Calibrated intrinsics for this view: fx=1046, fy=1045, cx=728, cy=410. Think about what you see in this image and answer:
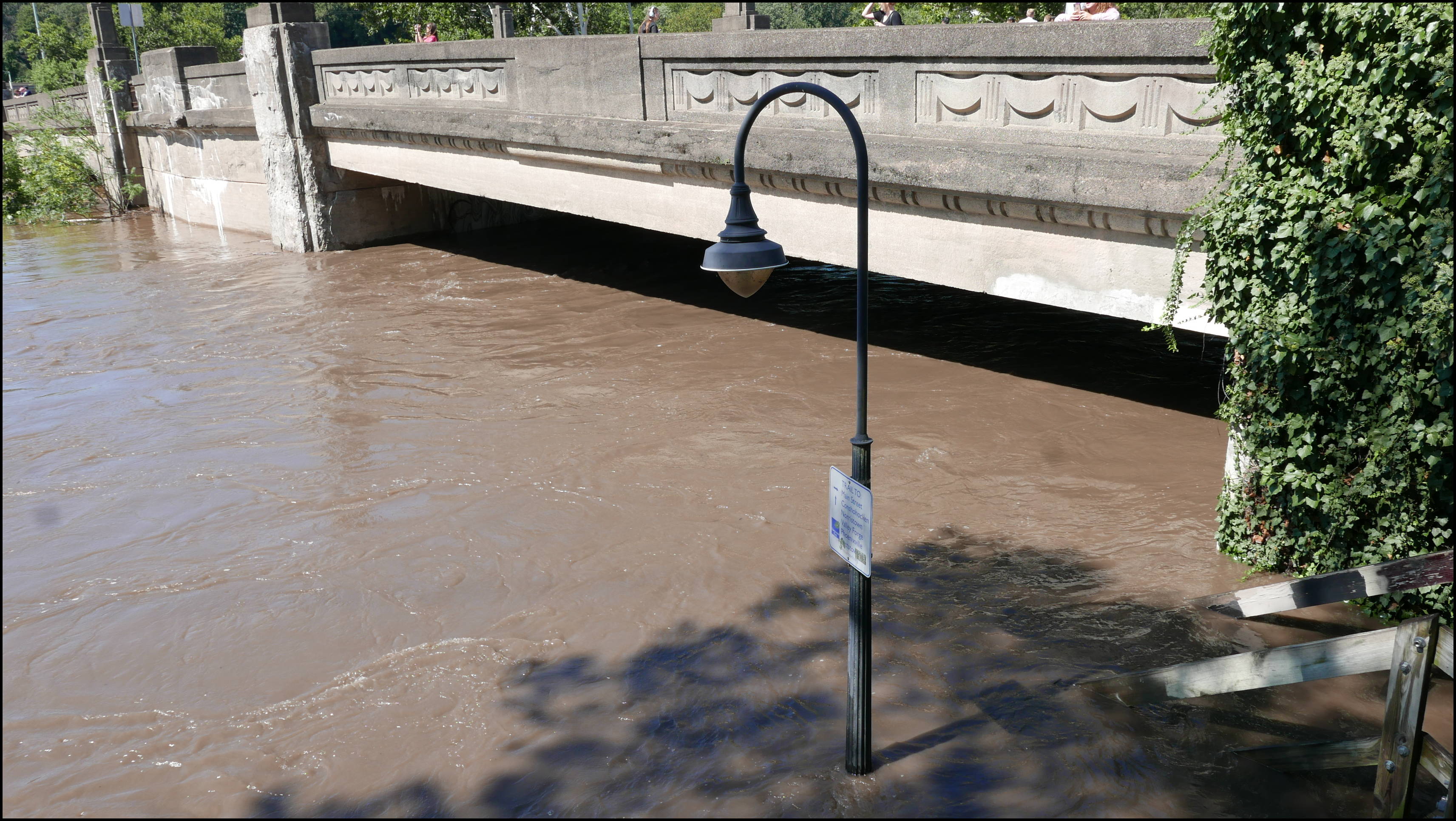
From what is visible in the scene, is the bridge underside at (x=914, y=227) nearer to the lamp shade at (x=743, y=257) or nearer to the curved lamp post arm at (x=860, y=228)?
the curved lamp post arm at (x=860, y=228)

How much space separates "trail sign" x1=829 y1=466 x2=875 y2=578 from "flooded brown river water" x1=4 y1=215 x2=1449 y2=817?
0.95m

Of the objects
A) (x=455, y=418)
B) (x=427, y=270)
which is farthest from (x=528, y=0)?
(x=455, y=418)

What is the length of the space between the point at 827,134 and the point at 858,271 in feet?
15.5

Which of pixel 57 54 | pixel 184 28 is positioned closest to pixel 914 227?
pixel 184 28

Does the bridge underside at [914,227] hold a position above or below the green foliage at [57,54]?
below

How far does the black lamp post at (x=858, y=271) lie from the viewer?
3.71 meters

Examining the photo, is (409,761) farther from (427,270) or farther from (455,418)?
(427,270)

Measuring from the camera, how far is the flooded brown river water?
4.30 m

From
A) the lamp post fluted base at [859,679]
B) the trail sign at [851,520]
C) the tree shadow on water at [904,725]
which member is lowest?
the tree shadow on water at [904,725]

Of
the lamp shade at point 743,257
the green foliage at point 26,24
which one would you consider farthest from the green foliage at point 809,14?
the lamp shade at point 743,257

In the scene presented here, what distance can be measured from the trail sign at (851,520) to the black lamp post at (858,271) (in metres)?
0.06

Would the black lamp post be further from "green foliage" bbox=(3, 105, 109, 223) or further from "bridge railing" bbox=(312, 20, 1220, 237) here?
"green foliage" bbox=(3, 105, 109, 223)

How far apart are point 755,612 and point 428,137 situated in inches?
365

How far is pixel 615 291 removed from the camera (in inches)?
500
